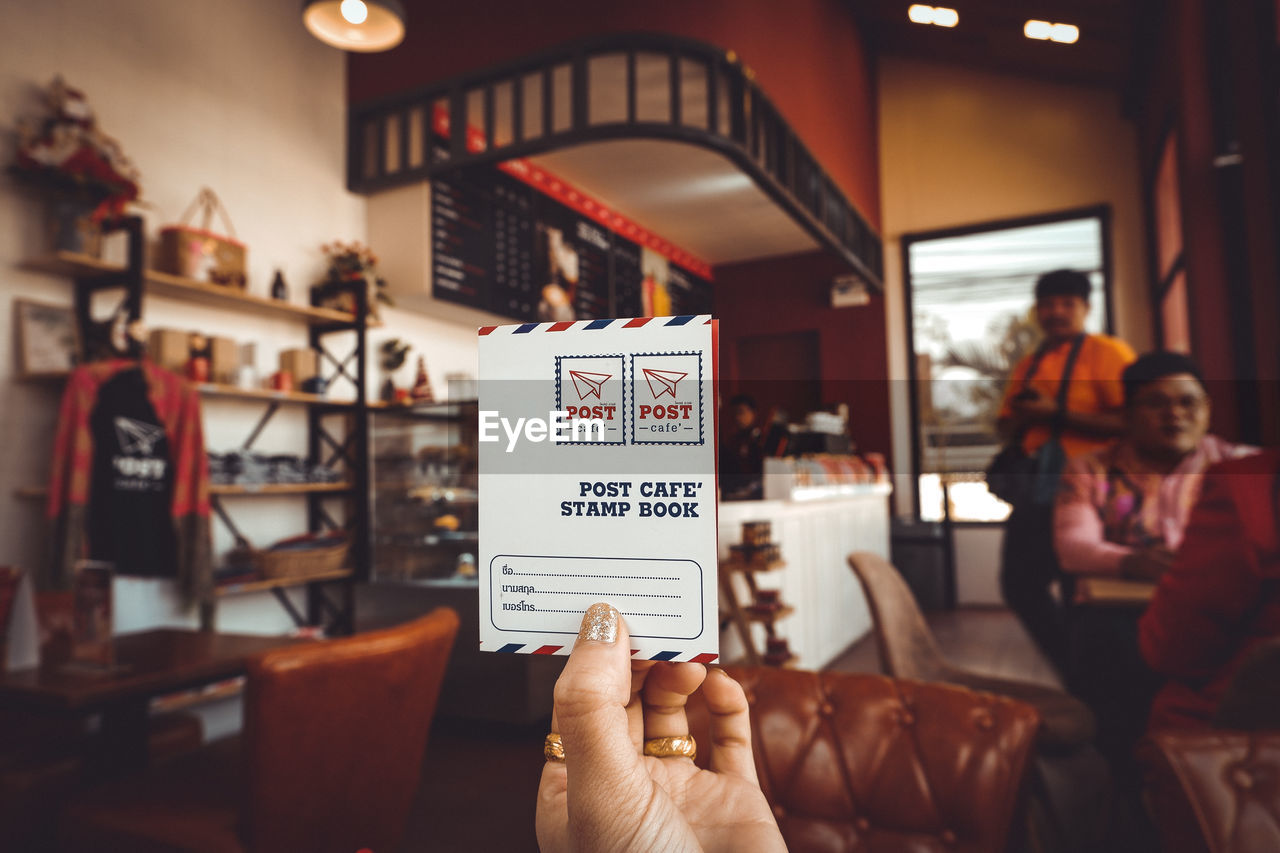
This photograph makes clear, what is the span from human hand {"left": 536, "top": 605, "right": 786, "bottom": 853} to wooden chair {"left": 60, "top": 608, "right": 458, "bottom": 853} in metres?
1.23

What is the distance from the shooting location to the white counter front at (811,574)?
11.9 ft

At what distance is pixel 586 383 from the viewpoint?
475mm

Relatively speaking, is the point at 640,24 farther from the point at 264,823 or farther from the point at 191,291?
the point at 264,823

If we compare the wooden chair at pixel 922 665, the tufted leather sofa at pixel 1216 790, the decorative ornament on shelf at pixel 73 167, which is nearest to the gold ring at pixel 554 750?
the tufted leather sofa at pixel 1216 790

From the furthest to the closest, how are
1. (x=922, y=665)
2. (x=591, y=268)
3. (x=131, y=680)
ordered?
(x=591, y=268)
(x=922, y=665)
(x=131, y=680)

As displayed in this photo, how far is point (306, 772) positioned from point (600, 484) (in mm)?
1487

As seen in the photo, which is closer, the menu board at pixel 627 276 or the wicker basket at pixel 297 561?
the wicker basket at pixel 297 561

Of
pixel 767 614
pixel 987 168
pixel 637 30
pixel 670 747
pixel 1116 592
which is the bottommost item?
pixel 767 614

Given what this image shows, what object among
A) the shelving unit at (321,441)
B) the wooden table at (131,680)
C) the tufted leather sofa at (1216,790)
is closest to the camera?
the tufted leather sofa at (1216,790)

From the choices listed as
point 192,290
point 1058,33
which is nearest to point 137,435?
point 192,290

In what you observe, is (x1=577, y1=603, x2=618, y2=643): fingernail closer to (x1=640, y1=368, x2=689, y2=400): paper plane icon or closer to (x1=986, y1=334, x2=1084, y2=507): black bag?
(x1=640, y1=368, x2=689, y2=400): paper plane icon

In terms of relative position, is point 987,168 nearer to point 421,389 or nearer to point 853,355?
point 853,355

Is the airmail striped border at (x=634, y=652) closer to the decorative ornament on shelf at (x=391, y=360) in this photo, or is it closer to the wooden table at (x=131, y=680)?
the wooden table at (x=131, y=680)

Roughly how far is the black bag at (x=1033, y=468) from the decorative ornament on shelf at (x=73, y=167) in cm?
350
